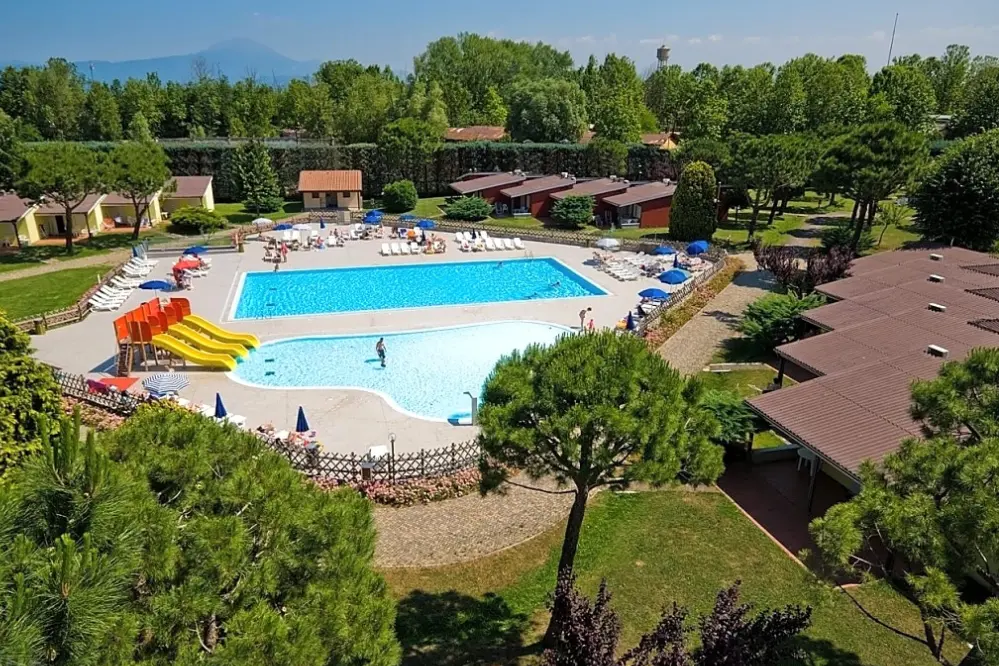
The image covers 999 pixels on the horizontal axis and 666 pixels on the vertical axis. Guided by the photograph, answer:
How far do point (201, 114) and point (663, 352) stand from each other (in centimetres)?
9431

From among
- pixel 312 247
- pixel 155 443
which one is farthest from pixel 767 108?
pixel 155 443

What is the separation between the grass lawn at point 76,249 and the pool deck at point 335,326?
6.38m

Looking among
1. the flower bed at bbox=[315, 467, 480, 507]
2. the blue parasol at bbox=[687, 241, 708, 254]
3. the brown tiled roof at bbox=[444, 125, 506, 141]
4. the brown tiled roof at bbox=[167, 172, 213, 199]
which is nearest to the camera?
the flower bed at bbox=[315, 467, 480, 507]

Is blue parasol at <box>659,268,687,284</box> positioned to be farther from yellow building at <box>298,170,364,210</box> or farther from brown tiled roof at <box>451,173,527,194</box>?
yellow building at <box>298,170,364,210</box>

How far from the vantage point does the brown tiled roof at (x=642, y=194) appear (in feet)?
176

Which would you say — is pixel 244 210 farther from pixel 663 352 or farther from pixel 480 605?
pixel 480 605

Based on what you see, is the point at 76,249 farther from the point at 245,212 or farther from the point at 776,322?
the point at 776,322

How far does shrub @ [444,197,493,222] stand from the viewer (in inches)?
2234

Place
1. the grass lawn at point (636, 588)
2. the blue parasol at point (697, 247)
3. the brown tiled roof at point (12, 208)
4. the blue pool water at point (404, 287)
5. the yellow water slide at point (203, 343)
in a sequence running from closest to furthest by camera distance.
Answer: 1. the grass lawn at point (636, 588)
2. the yellow water slide at point (203, 343)
3. the blue pool water at point (404, 287)
4. the blue parasol at point (697, 247)
5. the brown tiled roof at point (12, 208)

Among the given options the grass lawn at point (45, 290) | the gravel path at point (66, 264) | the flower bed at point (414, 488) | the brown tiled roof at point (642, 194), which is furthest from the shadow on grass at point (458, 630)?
the brown tiled roof at point (642, 194)

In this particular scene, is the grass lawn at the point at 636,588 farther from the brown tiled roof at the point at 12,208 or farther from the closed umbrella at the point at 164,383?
the brown tiled roof at the point at 12,208

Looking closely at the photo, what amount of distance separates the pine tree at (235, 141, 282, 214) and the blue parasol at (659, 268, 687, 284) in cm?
3787

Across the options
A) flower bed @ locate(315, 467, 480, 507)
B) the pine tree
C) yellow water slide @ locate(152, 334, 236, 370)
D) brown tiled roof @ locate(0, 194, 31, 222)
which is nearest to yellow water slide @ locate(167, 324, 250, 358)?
yellow water slide @ locate(152, 334, 236, 370)

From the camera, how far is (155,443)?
776cm
